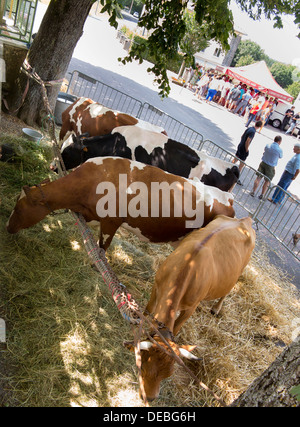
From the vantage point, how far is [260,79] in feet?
93.9

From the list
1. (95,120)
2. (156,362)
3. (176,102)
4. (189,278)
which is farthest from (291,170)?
A: (176,102)

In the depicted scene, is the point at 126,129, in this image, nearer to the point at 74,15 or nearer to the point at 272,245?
the point at 74,15

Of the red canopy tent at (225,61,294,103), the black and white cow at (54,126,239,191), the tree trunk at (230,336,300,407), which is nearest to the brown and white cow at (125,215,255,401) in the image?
the tree trunk at (230,336,300,407)

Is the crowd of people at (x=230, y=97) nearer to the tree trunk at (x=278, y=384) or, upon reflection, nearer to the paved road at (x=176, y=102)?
the paved road at (x=176, y=102)

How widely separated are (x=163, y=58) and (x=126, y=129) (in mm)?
2135

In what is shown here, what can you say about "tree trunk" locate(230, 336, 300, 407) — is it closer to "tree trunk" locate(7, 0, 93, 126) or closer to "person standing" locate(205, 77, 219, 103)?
"tree trunk" locate(7, 0, 93, 126)

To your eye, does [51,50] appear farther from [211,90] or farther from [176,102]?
[211,90]

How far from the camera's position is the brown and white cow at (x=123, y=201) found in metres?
4.41

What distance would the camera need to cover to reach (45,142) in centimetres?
773

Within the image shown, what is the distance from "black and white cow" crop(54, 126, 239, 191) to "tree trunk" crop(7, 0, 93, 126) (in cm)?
236

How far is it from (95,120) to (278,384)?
5.88 m

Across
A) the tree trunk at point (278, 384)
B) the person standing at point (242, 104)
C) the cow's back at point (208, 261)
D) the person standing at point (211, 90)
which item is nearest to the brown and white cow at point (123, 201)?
the cow's back at point (208, 261)

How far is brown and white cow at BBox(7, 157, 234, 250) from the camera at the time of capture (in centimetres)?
441

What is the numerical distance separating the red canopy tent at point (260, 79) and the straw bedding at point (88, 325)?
2521 cm
